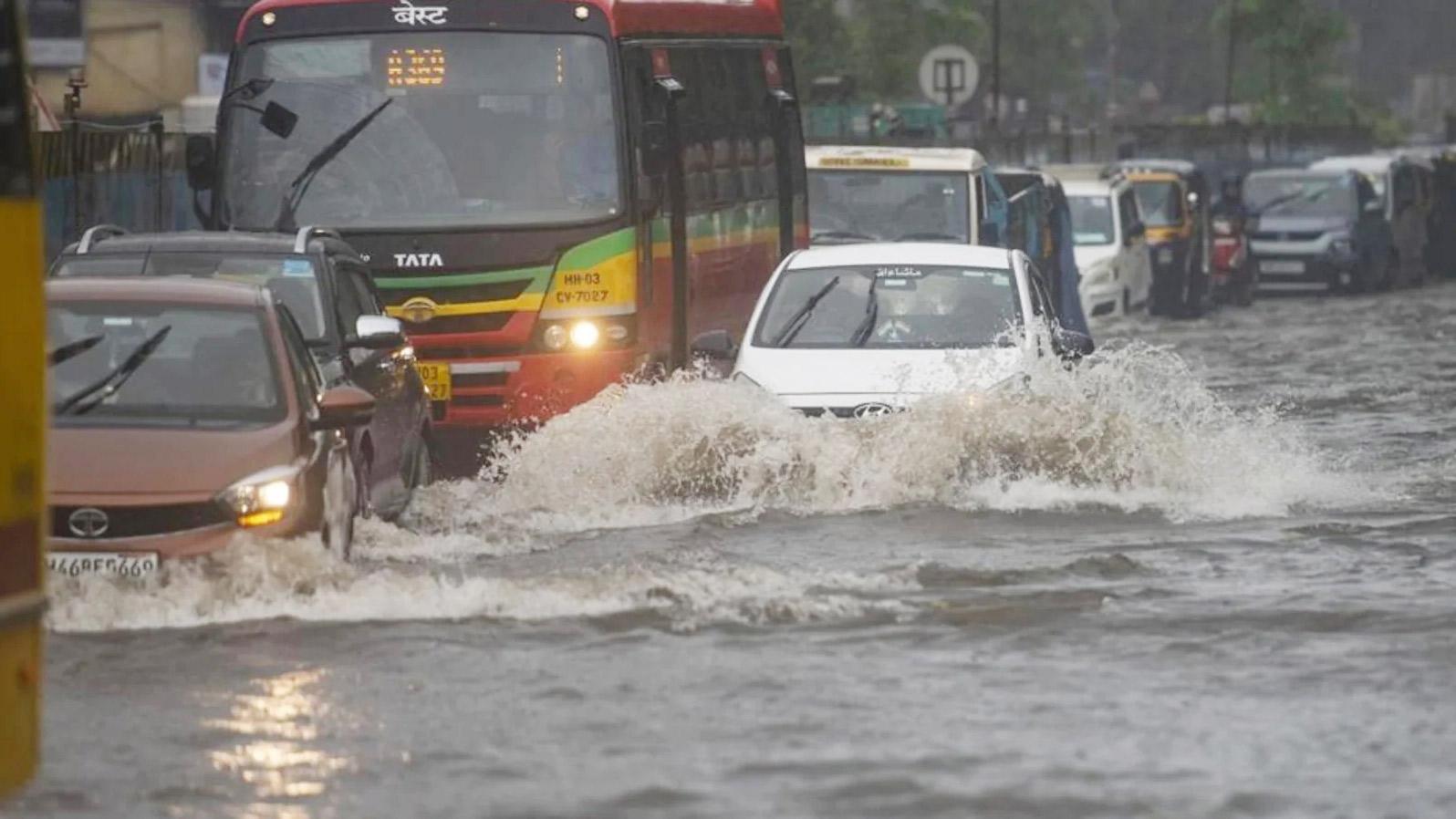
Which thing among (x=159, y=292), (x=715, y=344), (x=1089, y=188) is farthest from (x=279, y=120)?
(x=1089, y=188)

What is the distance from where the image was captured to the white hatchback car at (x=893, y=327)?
55.1ft

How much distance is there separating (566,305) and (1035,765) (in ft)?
33.3

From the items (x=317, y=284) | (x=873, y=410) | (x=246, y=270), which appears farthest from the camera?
(x=873, y=410)

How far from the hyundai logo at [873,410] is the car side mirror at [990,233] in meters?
9.99

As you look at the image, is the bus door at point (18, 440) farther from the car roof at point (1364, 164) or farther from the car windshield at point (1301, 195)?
the car roof at point (1364, 164)

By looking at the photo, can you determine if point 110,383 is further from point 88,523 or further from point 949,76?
point 949,76

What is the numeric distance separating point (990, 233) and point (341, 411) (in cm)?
1433

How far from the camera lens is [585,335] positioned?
19.1m

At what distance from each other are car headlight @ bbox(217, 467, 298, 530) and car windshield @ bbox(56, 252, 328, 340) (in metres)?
3.21

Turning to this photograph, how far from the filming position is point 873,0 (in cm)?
5856

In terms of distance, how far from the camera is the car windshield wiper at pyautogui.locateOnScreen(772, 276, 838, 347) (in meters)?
17.6

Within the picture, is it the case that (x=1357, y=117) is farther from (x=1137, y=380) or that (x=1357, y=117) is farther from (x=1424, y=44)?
(x=1137, y=380)

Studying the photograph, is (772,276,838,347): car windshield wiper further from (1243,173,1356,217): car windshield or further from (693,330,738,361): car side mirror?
(1243,173,1356,217): car windshield

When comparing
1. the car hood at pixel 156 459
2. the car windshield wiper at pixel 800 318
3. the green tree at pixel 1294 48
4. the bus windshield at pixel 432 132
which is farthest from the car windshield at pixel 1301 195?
the car hood at pixel 156 459
